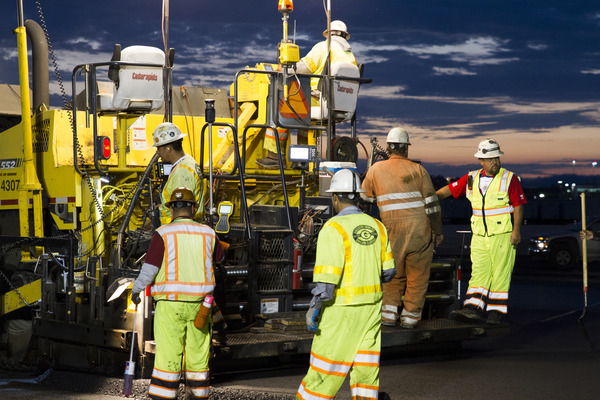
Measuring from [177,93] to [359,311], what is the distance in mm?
5699

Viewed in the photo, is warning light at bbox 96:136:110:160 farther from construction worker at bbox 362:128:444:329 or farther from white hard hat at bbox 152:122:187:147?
construction worker at bbox 362:128:444:329

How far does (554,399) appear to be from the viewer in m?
6.90

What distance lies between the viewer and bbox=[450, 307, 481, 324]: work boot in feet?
28.2

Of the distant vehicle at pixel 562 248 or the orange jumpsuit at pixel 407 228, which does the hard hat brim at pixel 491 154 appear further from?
the distant vehicle at pixel 562 248

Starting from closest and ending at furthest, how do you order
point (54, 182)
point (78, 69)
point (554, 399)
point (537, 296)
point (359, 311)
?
point (359, 311)
point (554, 399)
point (78, 69)
point (54, 182)
point (537, 296)

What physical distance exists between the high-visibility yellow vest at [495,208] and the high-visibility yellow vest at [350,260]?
135 inches

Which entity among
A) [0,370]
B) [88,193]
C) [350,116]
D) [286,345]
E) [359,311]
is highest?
[350,116]

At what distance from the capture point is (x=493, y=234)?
873 cm

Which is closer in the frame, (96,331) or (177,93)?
(96,331)

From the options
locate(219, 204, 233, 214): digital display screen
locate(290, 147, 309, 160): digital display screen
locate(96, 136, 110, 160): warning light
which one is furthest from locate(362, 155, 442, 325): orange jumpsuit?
locate(96, 136, 110, 160): warning light

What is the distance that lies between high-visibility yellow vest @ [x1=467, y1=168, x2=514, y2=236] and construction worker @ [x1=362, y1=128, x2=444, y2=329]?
0.83m

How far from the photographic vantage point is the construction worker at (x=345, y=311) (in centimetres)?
545

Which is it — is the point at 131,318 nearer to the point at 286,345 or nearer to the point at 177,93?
the point at 286,345

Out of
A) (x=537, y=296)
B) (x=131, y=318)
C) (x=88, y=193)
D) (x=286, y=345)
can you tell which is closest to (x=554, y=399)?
(x=286, y=345)
